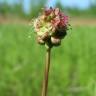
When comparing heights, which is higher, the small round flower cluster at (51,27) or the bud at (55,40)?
the small round flower cluster at (51,27)

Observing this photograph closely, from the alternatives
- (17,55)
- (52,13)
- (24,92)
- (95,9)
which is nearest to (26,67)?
(24,92)

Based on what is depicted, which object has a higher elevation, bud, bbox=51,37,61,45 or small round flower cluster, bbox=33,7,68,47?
small round flower cluster, bbox=33,7,68,47

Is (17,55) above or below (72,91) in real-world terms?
above

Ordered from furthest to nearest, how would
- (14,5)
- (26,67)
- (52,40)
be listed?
(14,5)
(26,67)
(52,40)

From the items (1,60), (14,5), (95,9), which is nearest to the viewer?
(1,60)

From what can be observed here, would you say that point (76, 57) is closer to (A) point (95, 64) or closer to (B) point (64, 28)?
(A) point (95, 64)

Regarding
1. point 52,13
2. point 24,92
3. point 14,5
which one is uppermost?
point 14,5

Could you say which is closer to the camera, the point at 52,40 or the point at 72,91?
the point at 52,40

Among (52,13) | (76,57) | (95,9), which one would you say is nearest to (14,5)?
(95,9)
